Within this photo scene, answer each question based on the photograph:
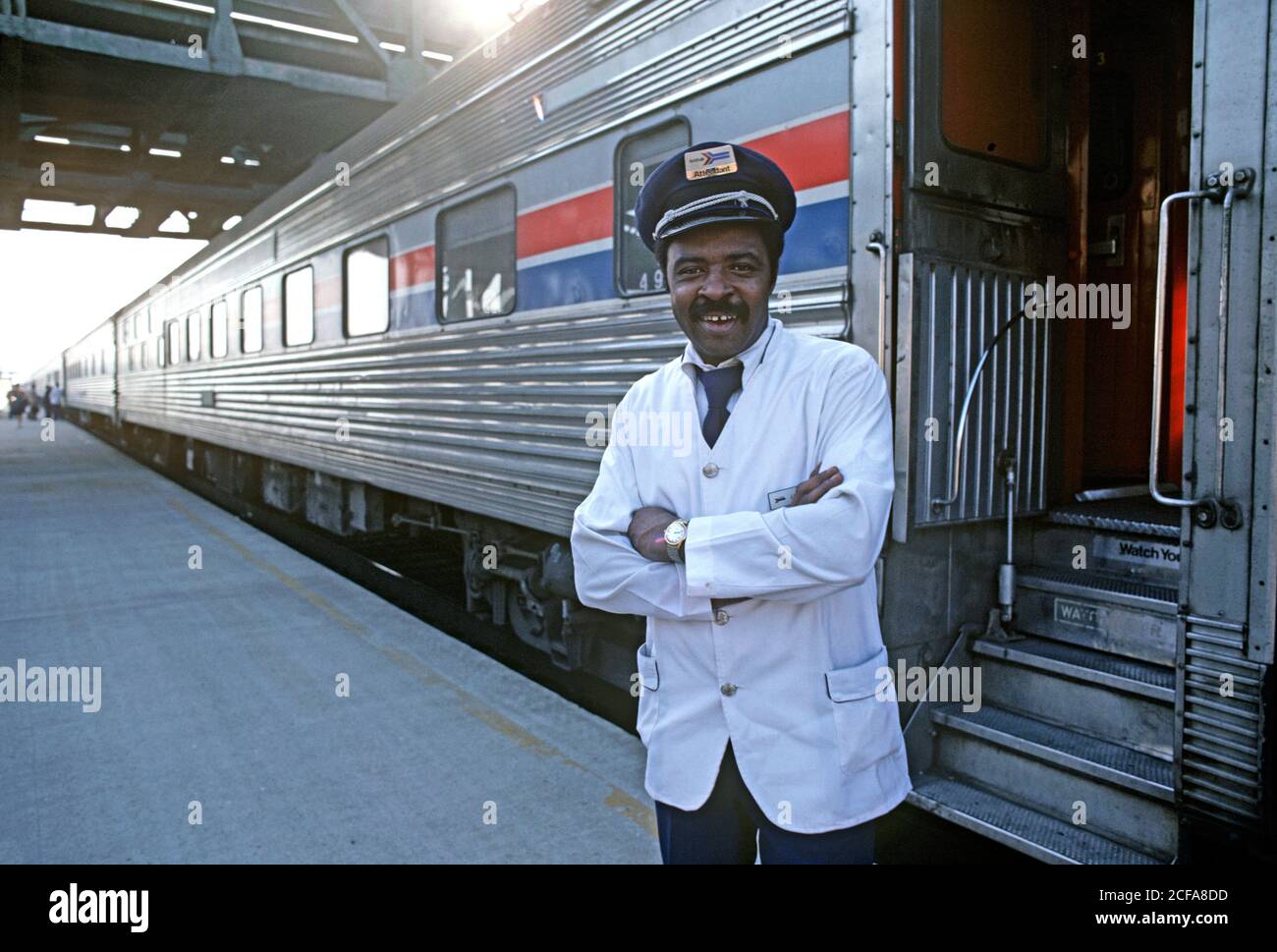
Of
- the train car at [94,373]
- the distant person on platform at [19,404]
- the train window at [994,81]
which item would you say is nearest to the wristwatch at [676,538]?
the train window at [994,81]

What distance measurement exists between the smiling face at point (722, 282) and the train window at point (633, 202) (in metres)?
2.05

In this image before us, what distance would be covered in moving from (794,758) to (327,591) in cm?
523

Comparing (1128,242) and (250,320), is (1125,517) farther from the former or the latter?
(250,320)

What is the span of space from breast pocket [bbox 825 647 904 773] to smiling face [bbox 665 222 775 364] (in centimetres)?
62

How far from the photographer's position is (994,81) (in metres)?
3.36

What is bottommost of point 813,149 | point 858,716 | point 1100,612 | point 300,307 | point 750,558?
point 1100,612

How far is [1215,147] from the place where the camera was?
240 centimetres

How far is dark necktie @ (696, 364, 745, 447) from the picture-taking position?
1812 mm

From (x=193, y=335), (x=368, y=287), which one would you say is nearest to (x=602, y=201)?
(x=368, y=287)

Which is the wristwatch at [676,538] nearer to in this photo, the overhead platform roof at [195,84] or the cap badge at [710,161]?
the cap badge at [710,161]

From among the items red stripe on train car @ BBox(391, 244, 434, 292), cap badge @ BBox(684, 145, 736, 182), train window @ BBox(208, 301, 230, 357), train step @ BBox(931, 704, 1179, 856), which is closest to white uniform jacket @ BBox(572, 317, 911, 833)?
cap badge @ BBox(684, 145, 736, 182)

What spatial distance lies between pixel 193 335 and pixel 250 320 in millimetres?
3931

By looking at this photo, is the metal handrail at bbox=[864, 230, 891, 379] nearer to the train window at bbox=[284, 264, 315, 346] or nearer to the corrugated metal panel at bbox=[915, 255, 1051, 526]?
the corrugated metal panel at bbox=[915, 255, 1051, 526]
